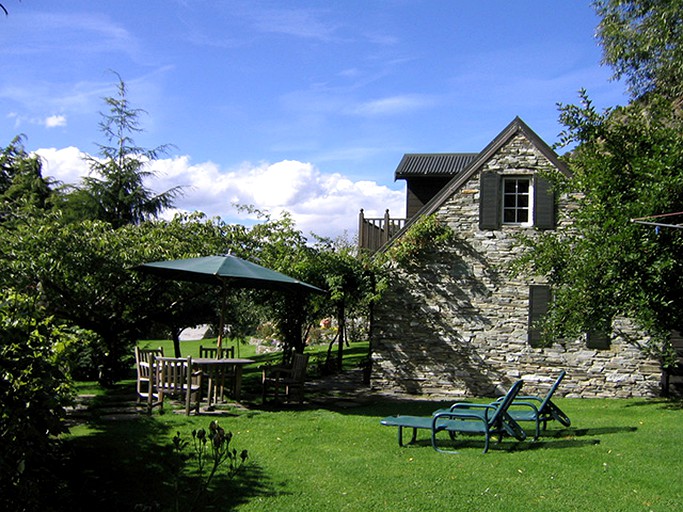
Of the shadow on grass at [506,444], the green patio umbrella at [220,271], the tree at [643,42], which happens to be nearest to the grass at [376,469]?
the shadow on grass at [506,444]

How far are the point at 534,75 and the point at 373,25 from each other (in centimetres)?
318

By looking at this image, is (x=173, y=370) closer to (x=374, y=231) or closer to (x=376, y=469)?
(x=376, y=469)

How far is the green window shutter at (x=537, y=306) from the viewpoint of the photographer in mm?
13648

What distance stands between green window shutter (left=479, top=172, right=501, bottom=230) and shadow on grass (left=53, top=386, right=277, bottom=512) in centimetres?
833

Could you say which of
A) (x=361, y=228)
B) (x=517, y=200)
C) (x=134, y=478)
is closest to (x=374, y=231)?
(x=361, y=228)

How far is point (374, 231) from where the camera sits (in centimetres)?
1594

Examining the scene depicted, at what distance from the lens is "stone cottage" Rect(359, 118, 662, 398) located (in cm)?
1372

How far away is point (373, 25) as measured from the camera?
10.8 metres

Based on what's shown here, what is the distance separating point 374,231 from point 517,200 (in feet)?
12.0

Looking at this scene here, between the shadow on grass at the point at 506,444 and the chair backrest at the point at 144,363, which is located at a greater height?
the chair backrest at the point at 144,363

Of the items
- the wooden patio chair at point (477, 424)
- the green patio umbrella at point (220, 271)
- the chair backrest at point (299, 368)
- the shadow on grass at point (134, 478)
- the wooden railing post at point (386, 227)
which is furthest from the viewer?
the wooden railing post at point (386, 227)

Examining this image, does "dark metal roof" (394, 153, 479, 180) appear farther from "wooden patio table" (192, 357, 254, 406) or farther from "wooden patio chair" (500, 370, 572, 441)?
"wooden patio chair" (500, 370, 572, 441)

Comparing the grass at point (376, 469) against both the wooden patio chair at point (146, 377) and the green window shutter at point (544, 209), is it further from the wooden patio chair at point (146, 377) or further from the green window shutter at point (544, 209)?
the green window shutter at point (544, 209)

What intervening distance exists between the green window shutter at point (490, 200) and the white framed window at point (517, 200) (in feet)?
0.84
